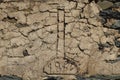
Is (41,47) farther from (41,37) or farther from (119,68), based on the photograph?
(119,68)

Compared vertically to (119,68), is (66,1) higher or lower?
higher

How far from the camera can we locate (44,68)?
9992mm

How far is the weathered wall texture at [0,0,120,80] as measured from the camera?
32.8 feet

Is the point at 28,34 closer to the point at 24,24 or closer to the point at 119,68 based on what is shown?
the point at 24,24

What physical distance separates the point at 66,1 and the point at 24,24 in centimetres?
44

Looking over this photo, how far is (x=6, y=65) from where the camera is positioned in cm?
999

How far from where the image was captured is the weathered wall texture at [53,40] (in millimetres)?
9992

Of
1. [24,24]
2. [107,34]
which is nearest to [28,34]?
[24,24]

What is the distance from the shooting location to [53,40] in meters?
10.0

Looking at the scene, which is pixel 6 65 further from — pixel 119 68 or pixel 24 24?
pixel 119 68

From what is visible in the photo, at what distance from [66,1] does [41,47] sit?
48 centimetres

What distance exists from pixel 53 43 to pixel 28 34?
25 centimetres

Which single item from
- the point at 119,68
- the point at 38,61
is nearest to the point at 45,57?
the point at 38,61

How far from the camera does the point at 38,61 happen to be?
32.8 feet
